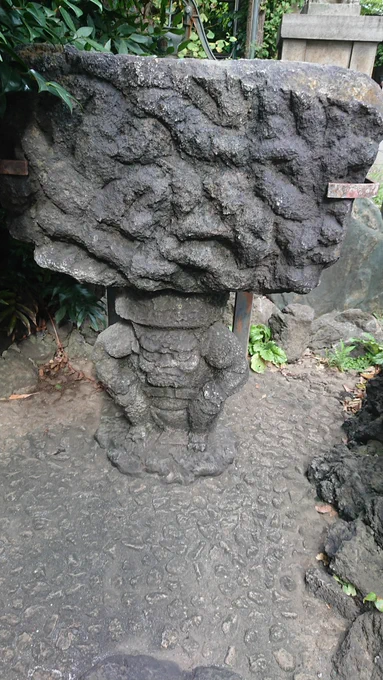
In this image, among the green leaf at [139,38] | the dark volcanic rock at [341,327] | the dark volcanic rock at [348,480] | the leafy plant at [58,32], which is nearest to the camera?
the leafy plant at [58,32]

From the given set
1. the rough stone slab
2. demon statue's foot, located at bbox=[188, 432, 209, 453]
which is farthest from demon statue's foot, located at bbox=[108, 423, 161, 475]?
the rough stone slab

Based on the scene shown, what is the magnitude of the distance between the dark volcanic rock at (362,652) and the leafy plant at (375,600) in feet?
0.10

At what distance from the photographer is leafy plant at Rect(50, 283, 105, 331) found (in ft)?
10.6

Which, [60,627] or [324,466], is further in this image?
[324,466]

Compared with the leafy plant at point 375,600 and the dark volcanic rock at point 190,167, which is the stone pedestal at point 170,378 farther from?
the leafy plant at point 375,600

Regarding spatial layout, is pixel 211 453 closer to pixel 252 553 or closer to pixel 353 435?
pixel 252 553

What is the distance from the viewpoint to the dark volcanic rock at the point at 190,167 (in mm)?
1508

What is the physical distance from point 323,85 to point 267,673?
203 centimetres

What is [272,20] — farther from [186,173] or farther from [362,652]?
[362,652]

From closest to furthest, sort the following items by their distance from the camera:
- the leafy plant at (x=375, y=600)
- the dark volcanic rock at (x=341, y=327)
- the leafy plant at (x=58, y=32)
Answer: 1. the leafy plant at (x=58, y=32)
2. the leafy plant at (x=375, y=600)
3. the dark volcanic rock at (x=341, y=327)

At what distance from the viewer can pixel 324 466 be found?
7.86ft

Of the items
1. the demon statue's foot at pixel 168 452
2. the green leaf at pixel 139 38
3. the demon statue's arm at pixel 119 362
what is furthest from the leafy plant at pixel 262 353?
the green leaf at pixel 139 38

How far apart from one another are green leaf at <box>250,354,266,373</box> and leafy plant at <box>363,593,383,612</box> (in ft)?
6.10

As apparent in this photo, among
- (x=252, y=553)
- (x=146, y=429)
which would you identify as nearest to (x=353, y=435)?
(x=252, y=553)
